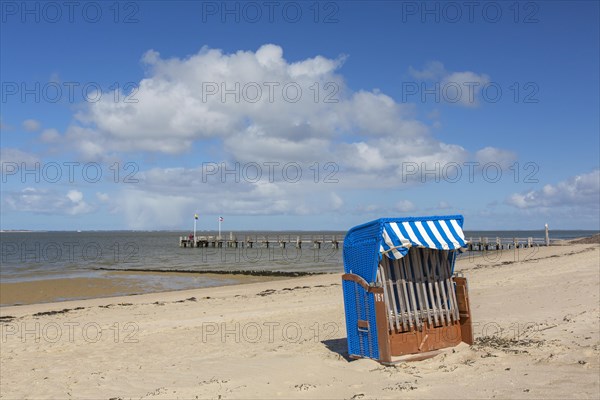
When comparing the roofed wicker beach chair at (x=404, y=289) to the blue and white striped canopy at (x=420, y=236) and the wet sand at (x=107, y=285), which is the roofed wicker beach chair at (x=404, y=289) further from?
the wet sand at (x=107, y=285)

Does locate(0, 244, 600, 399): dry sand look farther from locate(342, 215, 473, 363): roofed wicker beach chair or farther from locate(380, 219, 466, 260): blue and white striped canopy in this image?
locate(380, 219, 466, 260): blue and white striped canopy

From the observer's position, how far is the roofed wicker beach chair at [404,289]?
737 centimetres

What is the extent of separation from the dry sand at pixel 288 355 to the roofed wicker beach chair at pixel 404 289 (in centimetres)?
28

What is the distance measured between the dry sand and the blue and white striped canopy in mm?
1609

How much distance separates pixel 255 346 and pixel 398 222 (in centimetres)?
424

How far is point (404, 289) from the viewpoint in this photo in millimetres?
7574

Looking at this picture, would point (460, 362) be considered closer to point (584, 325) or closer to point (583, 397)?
point (583, 397)

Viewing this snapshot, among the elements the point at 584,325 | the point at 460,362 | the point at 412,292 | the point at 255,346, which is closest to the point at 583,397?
the point at 460,362

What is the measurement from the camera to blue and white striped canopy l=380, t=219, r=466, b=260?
727 centimetres

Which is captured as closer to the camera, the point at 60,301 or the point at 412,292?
the point at 412,292

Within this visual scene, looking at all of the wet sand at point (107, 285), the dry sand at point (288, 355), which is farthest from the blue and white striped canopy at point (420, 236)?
the wet sand at point (107, 285)

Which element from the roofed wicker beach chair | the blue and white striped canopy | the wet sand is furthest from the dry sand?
the wet sand

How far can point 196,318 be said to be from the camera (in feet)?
47.0

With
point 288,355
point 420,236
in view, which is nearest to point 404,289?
point 420,236
